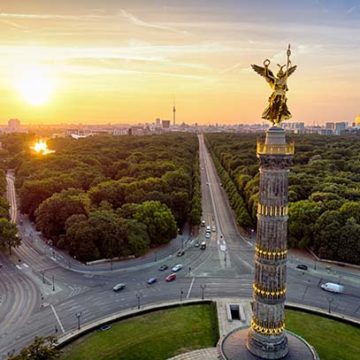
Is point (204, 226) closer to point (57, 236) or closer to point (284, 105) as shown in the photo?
point (57, 236)

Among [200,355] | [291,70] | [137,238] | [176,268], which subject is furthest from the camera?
[137,238]

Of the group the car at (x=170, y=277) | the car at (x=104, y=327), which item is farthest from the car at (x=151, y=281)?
the car at (x=104, y=327)

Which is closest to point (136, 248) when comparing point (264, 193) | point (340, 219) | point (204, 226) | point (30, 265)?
point (30, 265)

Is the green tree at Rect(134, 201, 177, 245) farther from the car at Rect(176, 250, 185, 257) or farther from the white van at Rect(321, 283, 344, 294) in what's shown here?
the white van at Rect(321, 283, 344, 294)

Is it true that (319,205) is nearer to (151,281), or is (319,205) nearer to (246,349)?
(151,281)

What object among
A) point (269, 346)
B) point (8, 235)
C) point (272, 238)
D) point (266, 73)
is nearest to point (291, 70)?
point (266, 73)

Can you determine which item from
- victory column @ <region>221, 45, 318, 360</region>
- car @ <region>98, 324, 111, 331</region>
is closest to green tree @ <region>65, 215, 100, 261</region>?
car @ <region>98, 324, 111, 331</region>
